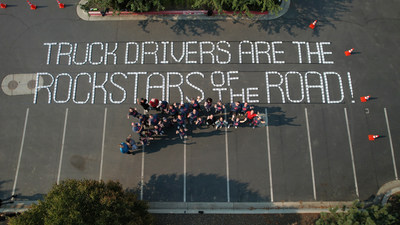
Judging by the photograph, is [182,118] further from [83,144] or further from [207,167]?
[83,144]

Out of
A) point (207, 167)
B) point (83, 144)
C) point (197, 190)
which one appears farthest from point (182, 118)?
point (83, 144)

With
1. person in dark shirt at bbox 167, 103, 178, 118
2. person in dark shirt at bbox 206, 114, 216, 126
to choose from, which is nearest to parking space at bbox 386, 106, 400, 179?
person in dark shirt at bbox 206, 114, 216, 126

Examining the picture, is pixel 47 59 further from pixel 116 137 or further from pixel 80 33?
pixel 116 137

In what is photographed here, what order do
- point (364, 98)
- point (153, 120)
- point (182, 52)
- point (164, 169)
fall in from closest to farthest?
point (153, 120), point (164, 169), point (364, 98), point (182, 52)

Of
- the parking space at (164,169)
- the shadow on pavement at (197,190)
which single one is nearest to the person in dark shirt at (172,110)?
the parking space at (164,169)

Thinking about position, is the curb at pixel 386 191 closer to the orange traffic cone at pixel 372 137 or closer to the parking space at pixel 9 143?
the orange traffic cone at pixel 372 137

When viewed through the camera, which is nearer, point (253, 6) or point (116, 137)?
point (116, 137)

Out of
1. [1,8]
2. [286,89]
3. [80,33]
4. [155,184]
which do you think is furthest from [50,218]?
[1,8]
